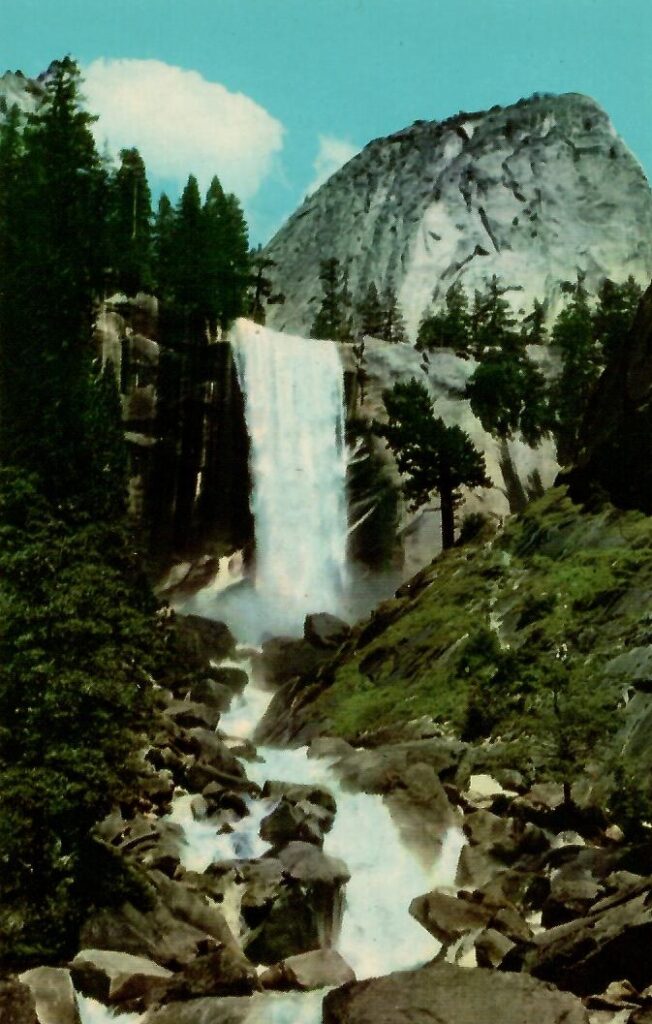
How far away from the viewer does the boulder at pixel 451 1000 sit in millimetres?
13445

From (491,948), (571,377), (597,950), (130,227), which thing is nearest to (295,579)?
(130,227)

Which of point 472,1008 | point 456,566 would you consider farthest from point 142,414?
Answer: point 472,1008

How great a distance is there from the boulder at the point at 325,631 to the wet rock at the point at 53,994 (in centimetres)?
2960

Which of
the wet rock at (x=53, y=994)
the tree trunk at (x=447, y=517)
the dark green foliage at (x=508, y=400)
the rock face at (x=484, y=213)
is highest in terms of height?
the rock face at (x=484, y=213)

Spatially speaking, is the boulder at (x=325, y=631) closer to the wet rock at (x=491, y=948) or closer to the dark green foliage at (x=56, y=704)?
the dark green foliage at (x=56, y=704)

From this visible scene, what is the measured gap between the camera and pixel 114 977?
1622cm

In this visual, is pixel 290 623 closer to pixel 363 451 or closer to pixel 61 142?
pixel 363 451

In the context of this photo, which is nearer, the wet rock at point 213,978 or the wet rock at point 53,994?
the wet rock at point 53,994

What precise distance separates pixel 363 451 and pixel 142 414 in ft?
46.0

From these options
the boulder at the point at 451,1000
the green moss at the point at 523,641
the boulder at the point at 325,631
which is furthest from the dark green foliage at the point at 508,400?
the boulder at the point at 451,1000

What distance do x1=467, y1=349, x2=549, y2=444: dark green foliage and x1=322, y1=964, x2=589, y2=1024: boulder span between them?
53.1 metres

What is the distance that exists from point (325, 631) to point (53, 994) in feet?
101

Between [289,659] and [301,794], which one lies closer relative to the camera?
[301,794]

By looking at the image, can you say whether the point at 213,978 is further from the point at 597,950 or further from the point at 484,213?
the point at 484,213
